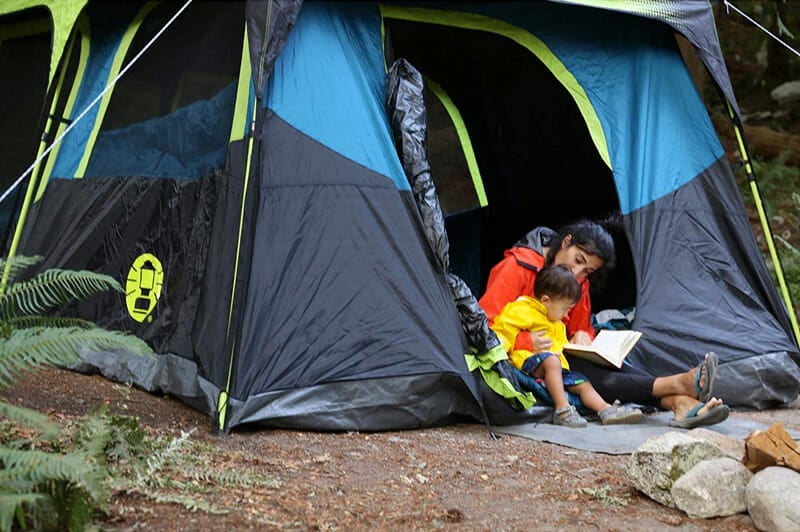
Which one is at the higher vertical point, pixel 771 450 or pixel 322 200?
pixel 322 200

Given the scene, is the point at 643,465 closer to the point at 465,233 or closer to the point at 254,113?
the point at 254,113

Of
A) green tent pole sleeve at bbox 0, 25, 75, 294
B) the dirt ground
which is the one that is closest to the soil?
the dirt ground

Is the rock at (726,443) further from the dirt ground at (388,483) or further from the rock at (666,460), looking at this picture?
the dirt ground at (388,483)

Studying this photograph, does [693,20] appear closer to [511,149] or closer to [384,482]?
[511,149]

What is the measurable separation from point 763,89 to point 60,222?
9.31 metres

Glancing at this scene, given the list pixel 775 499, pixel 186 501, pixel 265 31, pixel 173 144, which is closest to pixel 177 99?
pixel 173 144

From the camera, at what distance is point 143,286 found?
15.8ft

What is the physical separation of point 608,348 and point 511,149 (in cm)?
237

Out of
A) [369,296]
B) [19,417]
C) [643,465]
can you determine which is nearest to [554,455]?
[643,465]

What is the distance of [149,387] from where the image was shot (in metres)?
4.63

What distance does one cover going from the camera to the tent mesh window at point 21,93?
5441 mm

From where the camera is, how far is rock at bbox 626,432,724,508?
332 centimetres

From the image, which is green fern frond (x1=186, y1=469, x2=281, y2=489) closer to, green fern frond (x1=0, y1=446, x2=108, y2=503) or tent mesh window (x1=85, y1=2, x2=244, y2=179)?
green fern frond (x1=0, y1=446, x2=108, y2=503)

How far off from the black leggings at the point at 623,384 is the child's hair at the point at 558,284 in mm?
378
